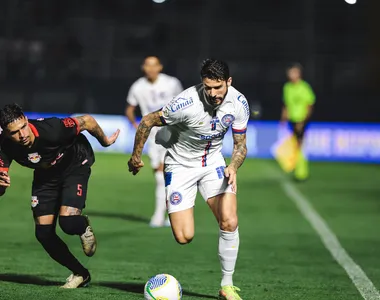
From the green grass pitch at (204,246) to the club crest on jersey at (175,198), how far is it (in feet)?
2.75

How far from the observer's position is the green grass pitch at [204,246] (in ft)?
30.3

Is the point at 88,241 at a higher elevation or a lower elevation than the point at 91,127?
lower

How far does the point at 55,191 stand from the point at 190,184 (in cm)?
119

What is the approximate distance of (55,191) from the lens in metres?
8.85

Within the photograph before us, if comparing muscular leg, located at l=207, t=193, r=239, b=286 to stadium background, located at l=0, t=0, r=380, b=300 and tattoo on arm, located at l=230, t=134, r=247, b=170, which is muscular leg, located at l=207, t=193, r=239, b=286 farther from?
stadium background, located at l=0, t=0, r=380, b=300

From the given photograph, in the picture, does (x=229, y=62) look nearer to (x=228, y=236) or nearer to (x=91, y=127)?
(x=91, y=127)

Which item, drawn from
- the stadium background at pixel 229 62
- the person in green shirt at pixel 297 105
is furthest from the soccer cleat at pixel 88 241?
the person in green shirt at pixel 297 105

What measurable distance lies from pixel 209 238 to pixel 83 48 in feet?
46.5

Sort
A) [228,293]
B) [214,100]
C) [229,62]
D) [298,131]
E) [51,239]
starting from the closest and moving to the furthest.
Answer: [214,100] → [228,293] → [51,239] → [298,131] → [229,62]

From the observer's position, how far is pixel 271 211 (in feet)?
50.9

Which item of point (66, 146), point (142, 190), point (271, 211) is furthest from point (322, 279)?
point (142, 190)

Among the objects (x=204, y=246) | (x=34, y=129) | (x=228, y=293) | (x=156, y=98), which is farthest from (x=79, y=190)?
(x=156, y=98)

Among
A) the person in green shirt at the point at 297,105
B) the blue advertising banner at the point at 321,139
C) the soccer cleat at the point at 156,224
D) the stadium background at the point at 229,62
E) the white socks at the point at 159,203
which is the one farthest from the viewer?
the blue advertising banner at the point at 321,139

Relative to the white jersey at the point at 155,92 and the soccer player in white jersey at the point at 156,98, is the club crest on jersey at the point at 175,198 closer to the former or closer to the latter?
the soccer player in white jersey at the point at 156,98
